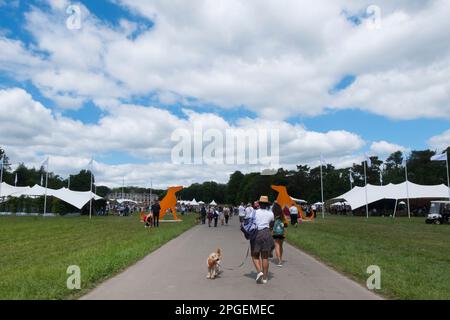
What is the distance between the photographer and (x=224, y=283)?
8.82 metres

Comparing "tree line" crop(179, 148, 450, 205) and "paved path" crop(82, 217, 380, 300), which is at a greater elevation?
"tree line" crop(179, 148, 450, 205)

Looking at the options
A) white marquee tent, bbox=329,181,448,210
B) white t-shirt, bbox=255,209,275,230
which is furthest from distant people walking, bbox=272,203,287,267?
white marquee tent, bbox=329,181,448,210

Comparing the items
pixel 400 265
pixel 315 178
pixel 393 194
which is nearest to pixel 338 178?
pixel 315 178

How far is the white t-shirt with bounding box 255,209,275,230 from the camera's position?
9453 mm

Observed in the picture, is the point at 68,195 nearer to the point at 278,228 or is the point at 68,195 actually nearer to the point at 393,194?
the point at 393,194

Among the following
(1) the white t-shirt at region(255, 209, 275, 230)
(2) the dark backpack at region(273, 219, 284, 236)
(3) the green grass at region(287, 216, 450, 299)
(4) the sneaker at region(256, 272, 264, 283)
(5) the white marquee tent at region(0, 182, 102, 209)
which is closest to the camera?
(3) the green grass at region(287, 216, 450, 299)

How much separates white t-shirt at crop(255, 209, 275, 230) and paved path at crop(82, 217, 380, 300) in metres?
1.15

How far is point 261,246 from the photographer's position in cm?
927

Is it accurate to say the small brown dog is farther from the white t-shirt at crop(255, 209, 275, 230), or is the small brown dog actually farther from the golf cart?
the golf cart

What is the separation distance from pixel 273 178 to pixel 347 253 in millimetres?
109470

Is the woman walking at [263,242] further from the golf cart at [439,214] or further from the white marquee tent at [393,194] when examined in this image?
the white marquee tent at [393,194]

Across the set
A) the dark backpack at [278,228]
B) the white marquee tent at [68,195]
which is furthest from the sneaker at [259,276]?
the white marquee tent at [68,195]

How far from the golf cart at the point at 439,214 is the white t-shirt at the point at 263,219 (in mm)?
31479
